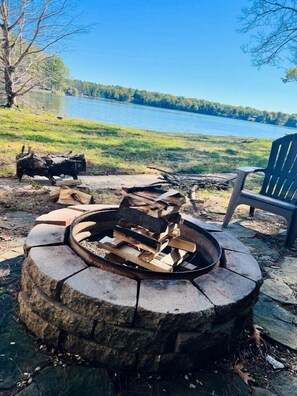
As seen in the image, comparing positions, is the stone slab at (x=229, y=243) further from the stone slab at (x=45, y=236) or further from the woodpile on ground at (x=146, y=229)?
the stone slab at (x=45, y=236)

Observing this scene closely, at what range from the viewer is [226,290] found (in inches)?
65.0

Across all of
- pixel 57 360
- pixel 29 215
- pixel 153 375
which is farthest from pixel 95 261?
pixel 29 215

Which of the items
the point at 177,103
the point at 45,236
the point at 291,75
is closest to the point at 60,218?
the point at 45,236

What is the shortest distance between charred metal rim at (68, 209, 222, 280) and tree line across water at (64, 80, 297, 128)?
55.8m

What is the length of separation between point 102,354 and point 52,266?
0.51 meters

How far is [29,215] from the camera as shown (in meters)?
3.09

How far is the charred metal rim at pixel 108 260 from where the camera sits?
5.37 ft

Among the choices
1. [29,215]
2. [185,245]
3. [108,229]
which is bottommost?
[29,215]

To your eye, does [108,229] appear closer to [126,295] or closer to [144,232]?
[144,232]

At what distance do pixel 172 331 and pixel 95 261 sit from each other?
563 mm

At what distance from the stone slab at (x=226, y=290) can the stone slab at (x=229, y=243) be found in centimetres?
36

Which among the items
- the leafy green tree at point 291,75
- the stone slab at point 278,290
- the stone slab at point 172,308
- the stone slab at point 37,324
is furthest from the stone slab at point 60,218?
the leafy green tree at point 291,75

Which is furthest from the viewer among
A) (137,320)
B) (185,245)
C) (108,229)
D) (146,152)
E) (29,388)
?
(146,152)

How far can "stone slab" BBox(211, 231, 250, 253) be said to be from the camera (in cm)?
218
